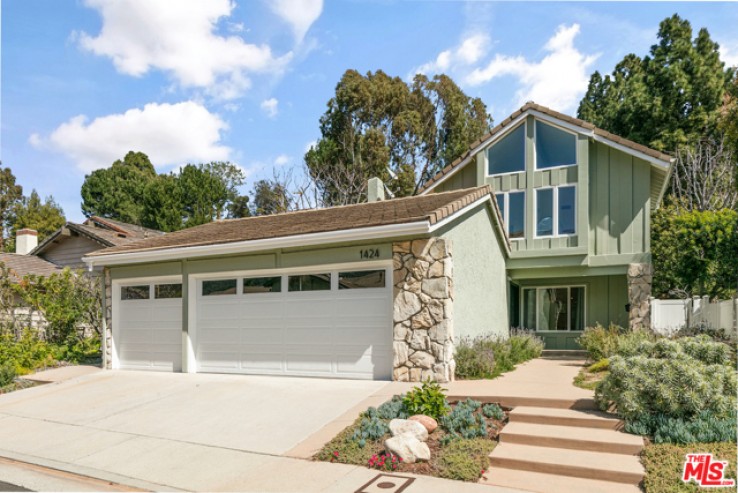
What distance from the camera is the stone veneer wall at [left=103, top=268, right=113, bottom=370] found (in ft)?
43.0

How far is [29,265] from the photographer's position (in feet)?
69.8

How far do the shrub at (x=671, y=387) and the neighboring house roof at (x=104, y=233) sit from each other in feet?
58.6

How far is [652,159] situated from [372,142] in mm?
15557

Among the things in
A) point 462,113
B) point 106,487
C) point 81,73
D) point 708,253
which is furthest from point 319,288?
point 462,113

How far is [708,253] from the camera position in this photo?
1561 centimetres

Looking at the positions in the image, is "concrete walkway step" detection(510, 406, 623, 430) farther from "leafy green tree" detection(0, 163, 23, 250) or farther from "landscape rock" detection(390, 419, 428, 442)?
"leafy green tree" detection(0, 163, 23, 250)

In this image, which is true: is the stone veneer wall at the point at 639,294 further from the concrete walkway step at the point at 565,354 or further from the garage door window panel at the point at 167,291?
the garage door window panel at the point at 167,291

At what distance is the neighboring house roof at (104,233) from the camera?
20.3 meters

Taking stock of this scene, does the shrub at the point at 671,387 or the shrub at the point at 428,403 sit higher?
the shrub at the point at 671,387

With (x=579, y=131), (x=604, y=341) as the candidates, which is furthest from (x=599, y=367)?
(x=579, y=131)

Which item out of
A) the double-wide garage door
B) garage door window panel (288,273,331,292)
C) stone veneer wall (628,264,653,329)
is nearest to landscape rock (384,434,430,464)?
the double-wide garage door

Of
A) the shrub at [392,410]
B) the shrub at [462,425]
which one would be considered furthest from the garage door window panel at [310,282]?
the shrub at [462,425]

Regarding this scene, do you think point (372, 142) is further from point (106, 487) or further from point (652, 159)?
point (106, 487)

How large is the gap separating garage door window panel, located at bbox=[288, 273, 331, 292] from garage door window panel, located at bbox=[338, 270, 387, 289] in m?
0.31
